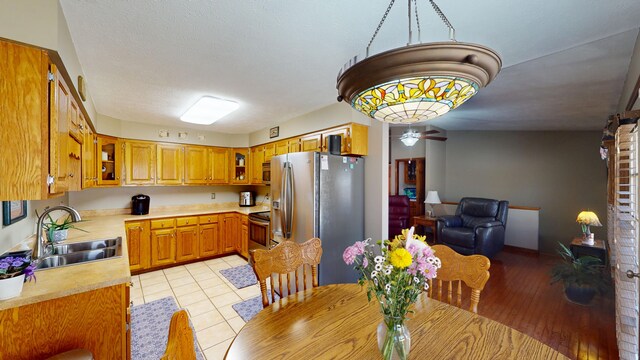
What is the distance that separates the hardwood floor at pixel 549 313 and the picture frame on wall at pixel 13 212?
4188 millimetres

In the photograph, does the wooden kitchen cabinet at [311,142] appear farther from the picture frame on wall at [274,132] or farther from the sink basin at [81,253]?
the sink basin at [81,253]

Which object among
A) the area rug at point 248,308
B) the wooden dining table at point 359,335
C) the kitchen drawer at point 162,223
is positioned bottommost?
the area rug at point 248,308

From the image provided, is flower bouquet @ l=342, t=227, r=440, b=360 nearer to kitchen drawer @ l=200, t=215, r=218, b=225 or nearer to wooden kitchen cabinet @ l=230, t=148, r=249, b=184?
kitchen drawer @ l=200, t=215, r=218, b=225

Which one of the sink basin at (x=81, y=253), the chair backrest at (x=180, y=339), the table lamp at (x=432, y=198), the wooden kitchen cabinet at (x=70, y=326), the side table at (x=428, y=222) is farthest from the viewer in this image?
the table lamp at (x=432, y=198)

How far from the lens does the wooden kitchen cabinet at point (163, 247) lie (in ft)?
12.7

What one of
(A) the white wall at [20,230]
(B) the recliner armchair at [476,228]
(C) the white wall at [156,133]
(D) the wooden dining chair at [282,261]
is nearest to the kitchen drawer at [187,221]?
(C) the white wall at [156,133]

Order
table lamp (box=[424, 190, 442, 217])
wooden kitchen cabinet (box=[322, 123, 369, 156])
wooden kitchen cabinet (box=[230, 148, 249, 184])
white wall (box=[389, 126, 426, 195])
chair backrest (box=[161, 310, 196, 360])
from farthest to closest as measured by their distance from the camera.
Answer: white wall (box=[389, 126, 426, 195]) → table lamp (box=[424, 190, 442, 217]) → wooden kitchen cabinet (box=[230, 148, 249, 184]) → wooden kitchen cabinet (box=[322, 123, 369, 156]) → chair backrest (box=[161, 310, 196, 360])

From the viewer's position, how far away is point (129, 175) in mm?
3963

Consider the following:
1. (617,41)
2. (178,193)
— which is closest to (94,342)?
(178,193)

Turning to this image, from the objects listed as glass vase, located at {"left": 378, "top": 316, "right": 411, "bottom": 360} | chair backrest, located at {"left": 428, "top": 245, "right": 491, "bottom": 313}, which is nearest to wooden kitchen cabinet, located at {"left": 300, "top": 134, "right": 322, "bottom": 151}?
chair backrest, located at {"left": 428, "top": 245, "right": 491, "bottom": 313}

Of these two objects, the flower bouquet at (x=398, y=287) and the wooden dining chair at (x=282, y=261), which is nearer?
the flower bouquet at (x=398, y=287)

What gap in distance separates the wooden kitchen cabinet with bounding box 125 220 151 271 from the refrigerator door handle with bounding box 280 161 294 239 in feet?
7.40

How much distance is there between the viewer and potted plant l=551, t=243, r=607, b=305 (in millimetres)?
2766

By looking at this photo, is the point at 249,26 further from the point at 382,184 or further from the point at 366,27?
the point at 382,184
